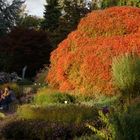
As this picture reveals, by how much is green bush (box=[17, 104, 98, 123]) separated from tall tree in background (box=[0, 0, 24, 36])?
118 ft

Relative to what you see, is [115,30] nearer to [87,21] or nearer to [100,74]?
[87,21]

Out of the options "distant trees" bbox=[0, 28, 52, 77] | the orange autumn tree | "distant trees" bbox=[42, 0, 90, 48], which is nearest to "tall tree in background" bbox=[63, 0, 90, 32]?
"distant trees" bbox=[42, 0, 90, 48]

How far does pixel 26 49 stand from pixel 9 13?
48.1 ft

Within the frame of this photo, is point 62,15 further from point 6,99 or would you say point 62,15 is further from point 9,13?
point 6,99

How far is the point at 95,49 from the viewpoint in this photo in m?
20.7

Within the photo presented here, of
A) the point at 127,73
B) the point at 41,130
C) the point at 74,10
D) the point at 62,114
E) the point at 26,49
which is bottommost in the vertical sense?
the point at 41,130

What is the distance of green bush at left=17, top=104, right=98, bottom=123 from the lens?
15.1 m

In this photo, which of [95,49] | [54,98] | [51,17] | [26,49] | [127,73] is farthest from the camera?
[51,17]

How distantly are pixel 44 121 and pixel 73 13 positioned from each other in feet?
129

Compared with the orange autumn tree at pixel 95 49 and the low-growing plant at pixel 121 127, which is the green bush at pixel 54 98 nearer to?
the orange autumn tree at pixel 95 49

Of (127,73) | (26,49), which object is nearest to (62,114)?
(127,73)

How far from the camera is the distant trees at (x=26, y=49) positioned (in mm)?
39562

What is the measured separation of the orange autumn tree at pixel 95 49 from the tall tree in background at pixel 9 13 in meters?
29.7

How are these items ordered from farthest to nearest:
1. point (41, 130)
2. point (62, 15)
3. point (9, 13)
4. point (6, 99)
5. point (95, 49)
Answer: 1. point (62, 15)
2. point (9, 13)
3. point (6, 99)
4. point (95, 49)
5. point (41, 130)
